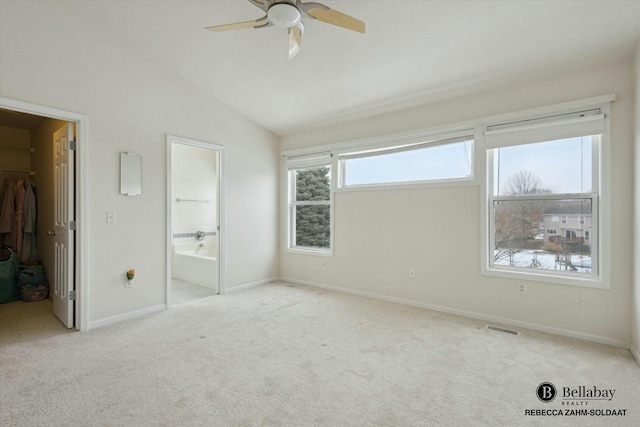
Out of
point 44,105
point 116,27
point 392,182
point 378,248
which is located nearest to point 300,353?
point 378,248

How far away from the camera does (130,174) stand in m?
3.52

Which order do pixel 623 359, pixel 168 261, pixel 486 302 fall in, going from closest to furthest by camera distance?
pixel 623 359 → pixel 486 302 → pixel 168 261

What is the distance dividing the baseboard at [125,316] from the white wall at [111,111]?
5 cm

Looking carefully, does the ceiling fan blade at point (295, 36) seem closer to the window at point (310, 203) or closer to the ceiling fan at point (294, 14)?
the ceiling fan at point (294, 14)

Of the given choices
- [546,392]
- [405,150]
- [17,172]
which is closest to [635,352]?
[546,392]

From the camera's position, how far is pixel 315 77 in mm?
3650

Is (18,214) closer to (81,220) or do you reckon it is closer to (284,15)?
(81,220)

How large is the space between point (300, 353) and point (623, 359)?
8.50ft

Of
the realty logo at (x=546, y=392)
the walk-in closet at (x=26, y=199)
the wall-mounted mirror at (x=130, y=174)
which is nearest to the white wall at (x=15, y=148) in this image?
the walk-in closet at (x=26, y=199)

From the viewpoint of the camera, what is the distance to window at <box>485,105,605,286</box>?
2982 mm

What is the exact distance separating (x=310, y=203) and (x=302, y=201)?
7.7 inches

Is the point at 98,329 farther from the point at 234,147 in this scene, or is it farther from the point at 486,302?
the point at 486,302

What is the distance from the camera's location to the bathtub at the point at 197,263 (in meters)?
4.86

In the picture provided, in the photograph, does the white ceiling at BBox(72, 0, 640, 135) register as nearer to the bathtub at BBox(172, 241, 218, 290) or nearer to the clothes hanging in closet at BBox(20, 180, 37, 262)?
the bathtub at BBox(172, 241, 218, 290)
